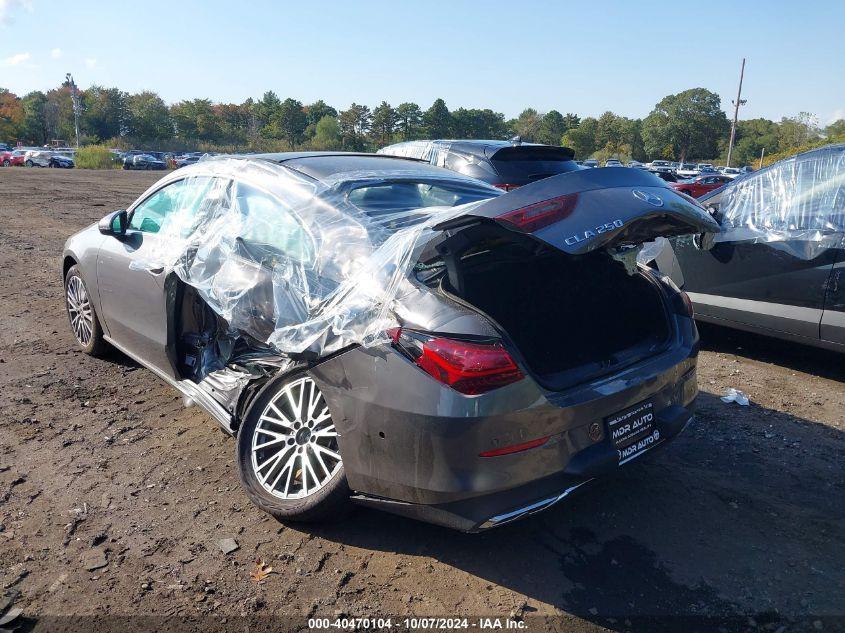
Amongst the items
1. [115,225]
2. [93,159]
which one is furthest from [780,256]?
[93,159]

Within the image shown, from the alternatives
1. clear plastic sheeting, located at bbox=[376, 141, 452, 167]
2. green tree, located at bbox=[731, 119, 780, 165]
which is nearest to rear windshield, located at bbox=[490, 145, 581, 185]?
clear plastic sheeting, located at bbox=[376, 141, 452, 167]

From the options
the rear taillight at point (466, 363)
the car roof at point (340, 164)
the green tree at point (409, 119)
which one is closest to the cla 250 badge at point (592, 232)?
the rear taillight at point (466, 363)

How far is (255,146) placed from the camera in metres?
80.8

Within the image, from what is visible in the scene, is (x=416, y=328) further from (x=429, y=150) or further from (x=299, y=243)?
(x=429, y=150)

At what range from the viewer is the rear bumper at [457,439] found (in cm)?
244

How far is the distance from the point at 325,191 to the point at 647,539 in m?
2.25

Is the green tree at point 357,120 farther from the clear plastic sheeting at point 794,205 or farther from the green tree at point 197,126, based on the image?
the clear plastic sheeting at point 794,205

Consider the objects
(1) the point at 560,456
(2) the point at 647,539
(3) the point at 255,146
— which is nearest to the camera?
(1) the point at 560,456

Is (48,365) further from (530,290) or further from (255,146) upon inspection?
(255,146)

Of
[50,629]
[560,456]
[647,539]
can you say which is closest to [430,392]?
[560,456]

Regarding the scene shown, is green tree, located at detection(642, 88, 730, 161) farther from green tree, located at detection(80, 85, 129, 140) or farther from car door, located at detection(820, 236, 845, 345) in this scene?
car door, located at detection(820, 236, 845, 345)

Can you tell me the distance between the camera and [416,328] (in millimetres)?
2498

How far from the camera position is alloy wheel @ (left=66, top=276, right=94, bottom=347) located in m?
5.09

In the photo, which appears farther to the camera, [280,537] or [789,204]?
[789,204]
